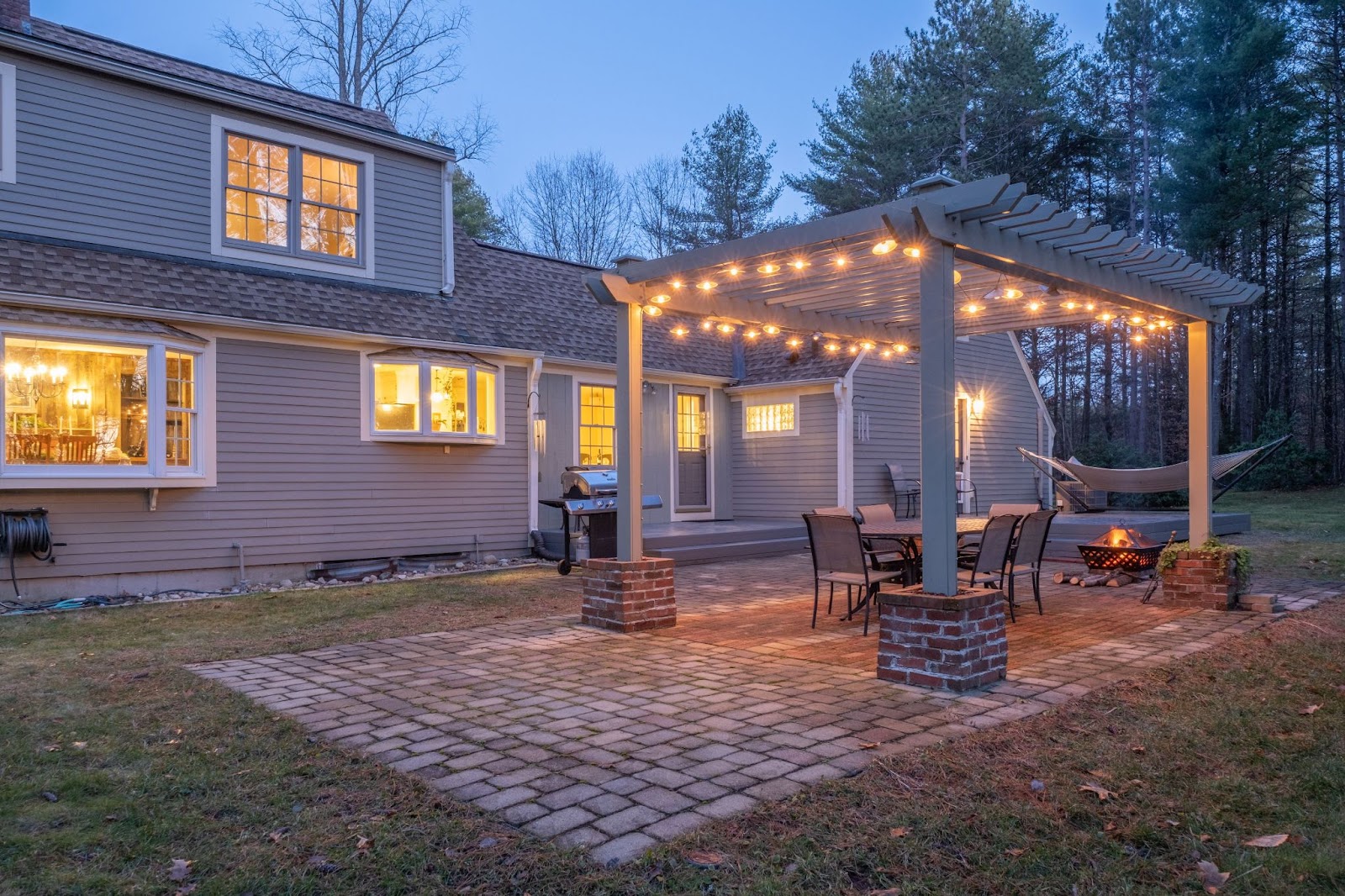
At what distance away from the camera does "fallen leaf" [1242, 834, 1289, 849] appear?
2553mm

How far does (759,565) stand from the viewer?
34.3 ft

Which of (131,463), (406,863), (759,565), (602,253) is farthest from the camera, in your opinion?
(602,253)

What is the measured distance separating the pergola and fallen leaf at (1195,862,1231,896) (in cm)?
200

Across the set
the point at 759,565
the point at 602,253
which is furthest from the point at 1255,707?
the point at 602,253

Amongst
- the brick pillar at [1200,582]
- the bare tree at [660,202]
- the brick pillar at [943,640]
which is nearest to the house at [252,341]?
the brick pillar at [943,640]

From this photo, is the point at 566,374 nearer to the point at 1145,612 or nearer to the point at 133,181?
the point at 133,181

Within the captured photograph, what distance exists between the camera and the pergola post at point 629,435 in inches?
241

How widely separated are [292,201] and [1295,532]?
14.1m

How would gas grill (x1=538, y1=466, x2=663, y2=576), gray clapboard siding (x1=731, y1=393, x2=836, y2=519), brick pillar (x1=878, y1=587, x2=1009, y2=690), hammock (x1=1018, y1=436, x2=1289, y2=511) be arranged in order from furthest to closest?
gray clapboard siding (x1=731, y1=393, x2=836, y2=519) < hammock (x1=1018, y1=436, x2=1289, y2=511) < gas grill (x1=538, y1=466, x2=663, y2=576) < brick pillar (x1=878, y1=587, x2=1009, y2=690)

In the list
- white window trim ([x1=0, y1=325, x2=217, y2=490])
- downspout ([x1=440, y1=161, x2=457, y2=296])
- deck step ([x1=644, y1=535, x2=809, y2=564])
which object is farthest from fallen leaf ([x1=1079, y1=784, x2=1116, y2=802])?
A: downspout ([x1=440, y1=161, x2=457, y2=296])

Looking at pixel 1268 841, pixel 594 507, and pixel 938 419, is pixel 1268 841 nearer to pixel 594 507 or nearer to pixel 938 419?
pixel 938 419

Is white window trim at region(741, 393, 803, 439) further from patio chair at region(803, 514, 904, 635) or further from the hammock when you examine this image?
patio chair at region(803, 514, 904, 635)

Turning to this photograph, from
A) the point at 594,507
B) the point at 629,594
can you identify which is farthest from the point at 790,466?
the point at 629,594

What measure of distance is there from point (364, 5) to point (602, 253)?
33.3 ft
